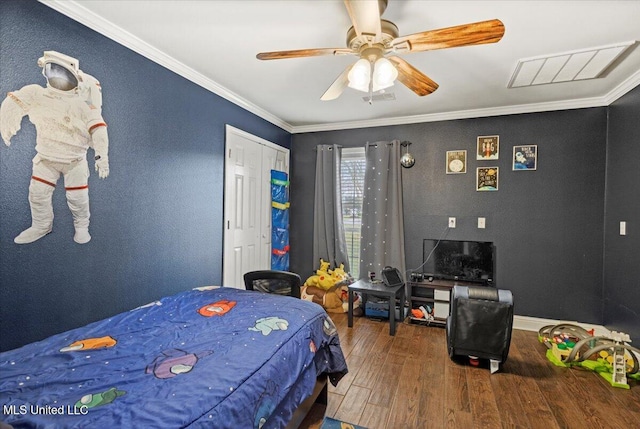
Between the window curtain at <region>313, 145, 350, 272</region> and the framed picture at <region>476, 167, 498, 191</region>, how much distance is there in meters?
1.81

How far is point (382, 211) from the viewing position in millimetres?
Result: 4262

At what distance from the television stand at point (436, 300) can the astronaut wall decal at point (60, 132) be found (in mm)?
3359

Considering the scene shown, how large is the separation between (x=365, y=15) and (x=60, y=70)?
1.88 m

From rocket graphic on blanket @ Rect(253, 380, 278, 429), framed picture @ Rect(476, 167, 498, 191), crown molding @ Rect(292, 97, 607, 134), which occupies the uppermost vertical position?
crown molding @ Rect(292, 97, 607, 134)

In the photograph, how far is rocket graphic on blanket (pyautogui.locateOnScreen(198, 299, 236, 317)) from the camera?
1902 mm

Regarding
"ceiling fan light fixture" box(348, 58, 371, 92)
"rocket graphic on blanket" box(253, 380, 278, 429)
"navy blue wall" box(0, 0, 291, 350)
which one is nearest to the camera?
"rocket graphic on blanket" box(253, 380, 278, 429)

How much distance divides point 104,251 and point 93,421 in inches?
61.8

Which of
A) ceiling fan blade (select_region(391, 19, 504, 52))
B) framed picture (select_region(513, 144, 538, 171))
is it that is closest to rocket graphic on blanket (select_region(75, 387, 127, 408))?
ceiling fan blade (select_region(391, 19, 504, 52))

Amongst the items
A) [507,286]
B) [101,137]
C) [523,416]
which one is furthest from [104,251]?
[507,286]

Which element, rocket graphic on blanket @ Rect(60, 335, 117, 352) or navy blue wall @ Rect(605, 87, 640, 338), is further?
navy blue wall @ Rect(605, 87, 640, 338)

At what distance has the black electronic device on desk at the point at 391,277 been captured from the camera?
3697 millimetres

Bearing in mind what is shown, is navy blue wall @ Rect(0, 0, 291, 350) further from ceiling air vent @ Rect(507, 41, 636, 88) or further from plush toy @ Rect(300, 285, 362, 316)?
ceiling air vent @ Rect(507, 41, 636, 88)

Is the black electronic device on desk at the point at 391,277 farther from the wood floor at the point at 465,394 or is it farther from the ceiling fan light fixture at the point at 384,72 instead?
the ceiling fan light fixture at the point at 384,72

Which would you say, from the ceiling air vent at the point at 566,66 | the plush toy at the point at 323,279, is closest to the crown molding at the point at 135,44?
the plush toy at the point at 323,279
